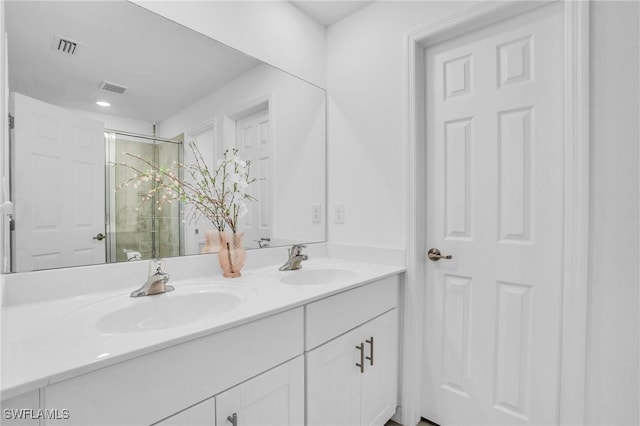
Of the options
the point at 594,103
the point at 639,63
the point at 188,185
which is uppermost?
the point at 639,63

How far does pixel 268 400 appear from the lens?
3.25 ft

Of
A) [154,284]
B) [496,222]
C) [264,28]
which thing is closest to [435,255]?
[496,222]

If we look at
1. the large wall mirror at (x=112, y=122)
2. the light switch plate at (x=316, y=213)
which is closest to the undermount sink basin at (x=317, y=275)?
the large wall mirror at (x=112, y=122)

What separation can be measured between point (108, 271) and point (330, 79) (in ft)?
5.38

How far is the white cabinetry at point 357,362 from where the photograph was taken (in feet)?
3.85

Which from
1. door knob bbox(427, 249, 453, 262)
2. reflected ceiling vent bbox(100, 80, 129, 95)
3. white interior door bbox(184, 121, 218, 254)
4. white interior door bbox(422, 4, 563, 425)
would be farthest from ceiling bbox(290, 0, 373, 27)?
door knob bbox(427, 249, 453, 262)

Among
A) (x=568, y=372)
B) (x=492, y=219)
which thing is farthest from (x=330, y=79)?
(x=568, y=372)

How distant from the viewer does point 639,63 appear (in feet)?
3.65

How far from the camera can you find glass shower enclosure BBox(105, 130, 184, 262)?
1.22 meters

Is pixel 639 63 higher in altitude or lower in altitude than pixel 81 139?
higher

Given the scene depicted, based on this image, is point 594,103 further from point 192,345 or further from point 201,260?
point 201,260

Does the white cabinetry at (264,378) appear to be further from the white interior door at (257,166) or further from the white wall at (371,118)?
the white interior door at (257,166)

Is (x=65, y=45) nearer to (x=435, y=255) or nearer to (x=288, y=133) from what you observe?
(x=288, y=133)

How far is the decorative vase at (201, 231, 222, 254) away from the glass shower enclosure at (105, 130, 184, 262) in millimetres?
115
